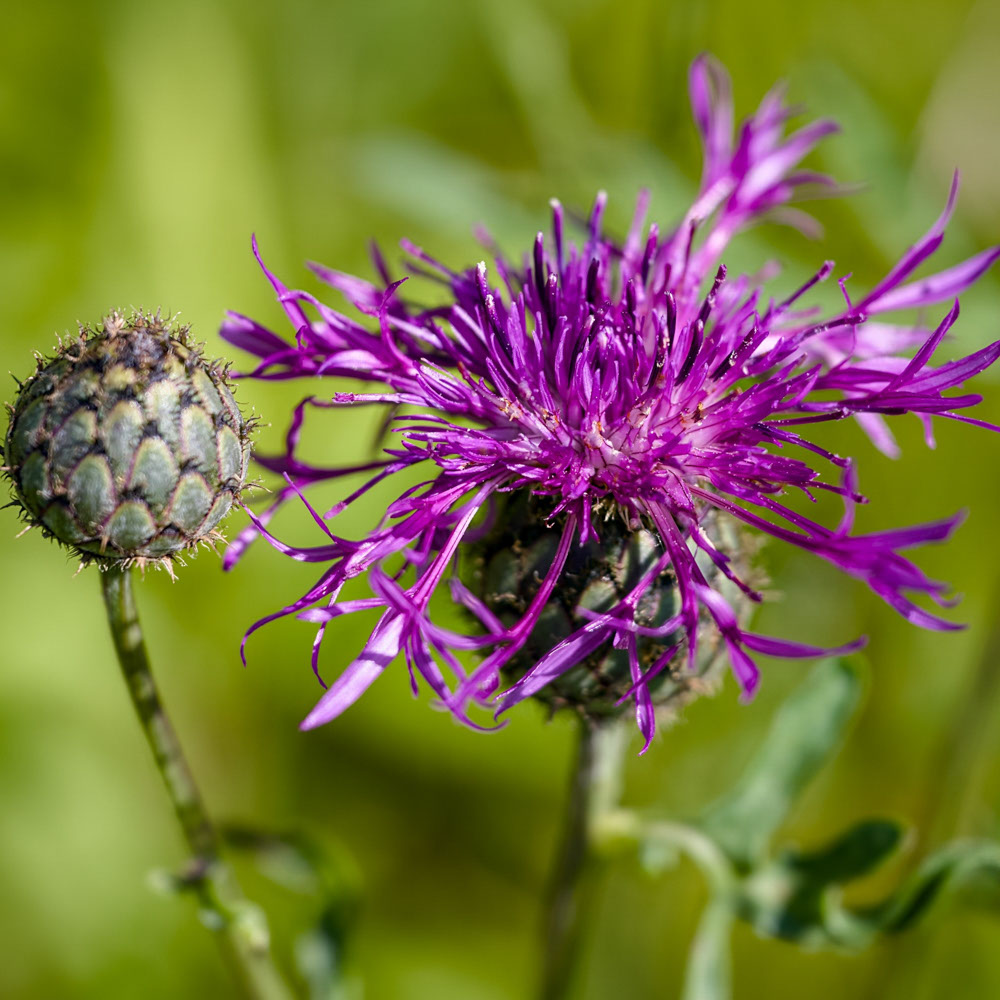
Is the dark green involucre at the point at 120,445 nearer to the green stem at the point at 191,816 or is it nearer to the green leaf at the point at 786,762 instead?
the green stem at the point at 191,816

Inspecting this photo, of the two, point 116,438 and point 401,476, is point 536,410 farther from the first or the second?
point 401,476

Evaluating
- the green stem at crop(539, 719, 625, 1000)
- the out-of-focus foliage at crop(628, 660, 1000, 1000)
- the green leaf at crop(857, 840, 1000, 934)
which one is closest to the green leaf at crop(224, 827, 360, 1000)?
the green stem at crop(539, 719, 625, 1000)

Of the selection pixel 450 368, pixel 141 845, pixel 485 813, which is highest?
pixel 450 368

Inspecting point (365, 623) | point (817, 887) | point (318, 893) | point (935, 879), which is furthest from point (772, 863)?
point (365, 623)

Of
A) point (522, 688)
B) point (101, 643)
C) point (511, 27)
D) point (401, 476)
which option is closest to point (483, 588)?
point (522, 688)

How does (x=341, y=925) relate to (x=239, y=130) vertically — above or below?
below

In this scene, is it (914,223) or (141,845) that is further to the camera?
(141,845)

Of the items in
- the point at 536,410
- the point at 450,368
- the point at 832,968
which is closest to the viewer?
the point at 536,410

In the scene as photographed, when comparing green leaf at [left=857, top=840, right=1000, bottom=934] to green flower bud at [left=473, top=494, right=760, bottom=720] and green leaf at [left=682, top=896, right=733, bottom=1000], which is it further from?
green flower bud at [left=473, top=494, right=760, bottom=720]

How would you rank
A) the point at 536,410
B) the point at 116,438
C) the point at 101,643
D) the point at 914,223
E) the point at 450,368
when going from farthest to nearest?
the point at 101,643 → the point at 914,223 → the point at 450,368 → the point at 536,410 → the point at 116,438
